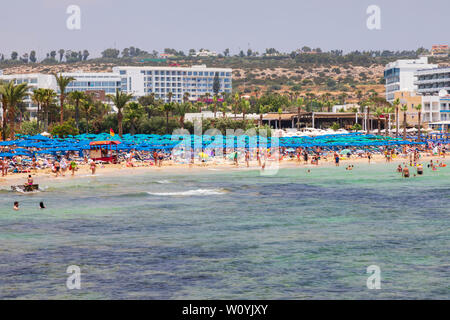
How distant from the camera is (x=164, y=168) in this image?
238 ft

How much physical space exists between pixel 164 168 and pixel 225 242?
4359 cm

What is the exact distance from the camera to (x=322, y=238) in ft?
Answer: 101

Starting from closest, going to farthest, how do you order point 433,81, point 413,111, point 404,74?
point 413,111, point 433,81, point 404,74

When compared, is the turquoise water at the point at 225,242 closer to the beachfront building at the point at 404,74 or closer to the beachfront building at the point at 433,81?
the beachfront building at the point at 433,81

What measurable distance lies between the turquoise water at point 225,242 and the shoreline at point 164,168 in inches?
255

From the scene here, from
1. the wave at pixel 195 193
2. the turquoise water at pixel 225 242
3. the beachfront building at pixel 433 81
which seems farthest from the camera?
the beachfront building at pixel 433 81

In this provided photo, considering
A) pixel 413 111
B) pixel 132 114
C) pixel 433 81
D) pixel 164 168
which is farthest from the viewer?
pixel 433 81

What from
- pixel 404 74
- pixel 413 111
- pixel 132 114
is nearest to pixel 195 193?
pixel 132 114

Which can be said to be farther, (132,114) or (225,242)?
(132,114)

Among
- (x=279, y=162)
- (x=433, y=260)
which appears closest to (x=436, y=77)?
(x=279, y=162)

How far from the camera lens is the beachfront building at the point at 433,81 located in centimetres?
16275

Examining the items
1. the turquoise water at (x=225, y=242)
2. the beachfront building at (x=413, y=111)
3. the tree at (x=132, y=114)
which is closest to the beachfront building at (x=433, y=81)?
the beachfront building at (x=413, y=111)

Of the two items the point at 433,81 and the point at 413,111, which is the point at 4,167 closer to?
the point at 413,111

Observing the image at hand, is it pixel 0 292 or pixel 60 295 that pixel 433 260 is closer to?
pixel 60 295
